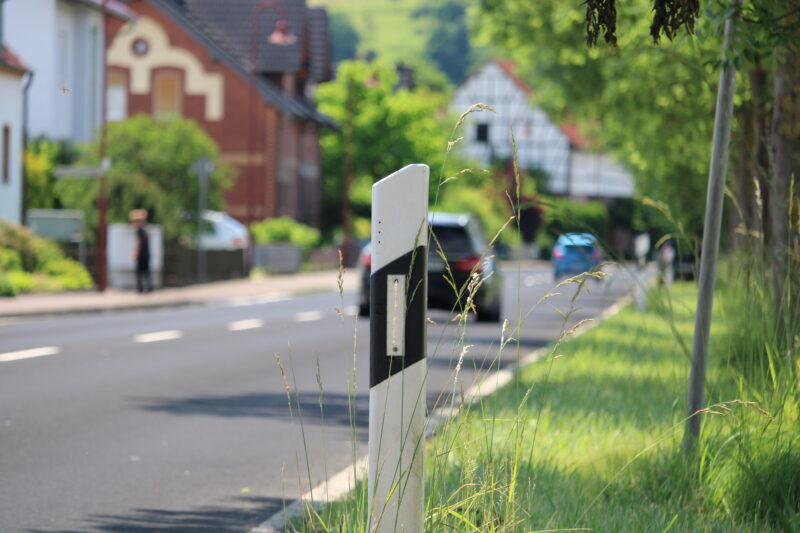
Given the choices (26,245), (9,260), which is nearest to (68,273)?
(26,245)

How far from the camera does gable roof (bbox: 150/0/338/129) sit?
176ft

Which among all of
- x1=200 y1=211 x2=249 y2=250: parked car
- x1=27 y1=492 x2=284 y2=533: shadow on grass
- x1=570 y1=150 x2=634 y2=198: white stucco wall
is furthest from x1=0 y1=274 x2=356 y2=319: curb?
x1=570 y1=150 x2=634 y2=198: white stucco wall

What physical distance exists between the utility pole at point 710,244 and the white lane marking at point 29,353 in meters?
9.32

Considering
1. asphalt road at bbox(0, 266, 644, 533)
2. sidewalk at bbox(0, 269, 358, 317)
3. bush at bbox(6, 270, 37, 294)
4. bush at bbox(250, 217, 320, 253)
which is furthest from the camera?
bush at bbox(250, 217, 320, 253)

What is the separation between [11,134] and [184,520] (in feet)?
107

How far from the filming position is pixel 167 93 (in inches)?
2176

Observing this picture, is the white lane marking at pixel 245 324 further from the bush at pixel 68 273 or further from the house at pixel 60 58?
the house at pixel 60 58

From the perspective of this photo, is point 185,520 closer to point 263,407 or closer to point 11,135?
point 263,407

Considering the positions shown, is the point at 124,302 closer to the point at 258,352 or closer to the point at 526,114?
the point at 258,352

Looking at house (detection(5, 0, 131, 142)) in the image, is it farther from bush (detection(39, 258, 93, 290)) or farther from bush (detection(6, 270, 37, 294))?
bush (detection(6, 270, 37, 294))

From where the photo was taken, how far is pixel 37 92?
42.0 meters

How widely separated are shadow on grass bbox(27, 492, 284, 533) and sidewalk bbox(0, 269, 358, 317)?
13228 mm

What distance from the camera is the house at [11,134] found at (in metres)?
36.8

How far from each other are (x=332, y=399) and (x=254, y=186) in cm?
4412
